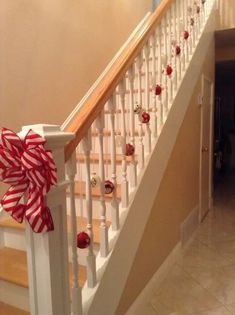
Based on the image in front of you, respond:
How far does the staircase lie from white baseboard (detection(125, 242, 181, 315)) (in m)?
0.30

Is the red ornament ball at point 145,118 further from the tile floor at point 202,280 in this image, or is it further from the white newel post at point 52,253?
the tile floor at point 202,280

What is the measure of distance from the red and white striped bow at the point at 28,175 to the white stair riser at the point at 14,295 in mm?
735

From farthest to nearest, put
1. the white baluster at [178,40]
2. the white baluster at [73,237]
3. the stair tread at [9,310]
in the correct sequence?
the white baluster at [178,40] → the stair tread at [9,310] → the white baluster at [73,237]

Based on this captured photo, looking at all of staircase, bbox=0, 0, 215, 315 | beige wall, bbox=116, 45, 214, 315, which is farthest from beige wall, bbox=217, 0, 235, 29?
staircase, bbox=0, 0, 215, 315

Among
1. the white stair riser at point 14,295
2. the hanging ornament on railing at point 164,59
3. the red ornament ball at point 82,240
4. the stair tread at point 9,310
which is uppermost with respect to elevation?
the hanging ornament on railing at point 164,59

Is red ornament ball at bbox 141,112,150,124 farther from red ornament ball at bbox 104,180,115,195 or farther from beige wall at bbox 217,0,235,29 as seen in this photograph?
beige wall at bbox 217,0,235,29

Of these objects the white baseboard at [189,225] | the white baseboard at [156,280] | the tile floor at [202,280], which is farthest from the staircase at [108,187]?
the white baseboard at [189,225]

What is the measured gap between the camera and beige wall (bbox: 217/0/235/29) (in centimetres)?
338

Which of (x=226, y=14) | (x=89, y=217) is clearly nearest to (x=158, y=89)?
(x=89, y=217)

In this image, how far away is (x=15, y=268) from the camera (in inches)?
63.0

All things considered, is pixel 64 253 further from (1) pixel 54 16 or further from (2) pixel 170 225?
(1) pixel 54 16

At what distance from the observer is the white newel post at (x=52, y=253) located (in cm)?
103

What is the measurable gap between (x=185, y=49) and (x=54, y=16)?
3.80 ft

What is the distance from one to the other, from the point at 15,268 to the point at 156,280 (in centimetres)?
104
